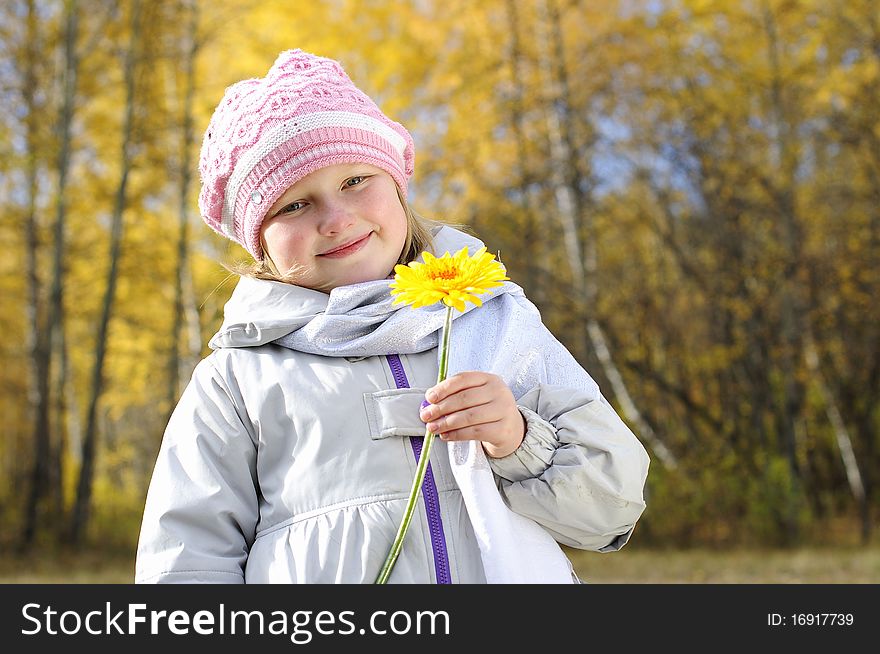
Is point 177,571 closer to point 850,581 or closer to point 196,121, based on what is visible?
point 850,581

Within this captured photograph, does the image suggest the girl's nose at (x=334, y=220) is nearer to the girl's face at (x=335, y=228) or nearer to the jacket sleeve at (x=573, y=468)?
the girl's face at (x=335, y=228)

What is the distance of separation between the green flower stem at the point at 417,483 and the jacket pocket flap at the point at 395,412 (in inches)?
6.4

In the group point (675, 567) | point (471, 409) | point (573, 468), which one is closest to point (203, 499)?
point (471, 409)

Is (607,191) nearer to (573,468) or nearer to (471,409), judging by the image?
(573,468)

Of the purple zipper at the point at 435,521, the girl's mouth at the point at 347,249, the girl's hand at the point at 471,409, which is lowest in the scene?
the purple zipper at the point at 435,521

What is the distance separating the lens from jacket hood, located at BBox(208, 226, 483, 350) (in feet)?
5.22

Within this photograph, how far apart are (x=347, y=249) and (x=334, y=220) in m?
0.06

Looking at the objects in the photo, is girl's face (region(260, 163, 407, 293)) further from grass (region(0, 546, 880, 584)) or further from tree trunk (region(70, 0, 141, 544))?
tree trunk (region(70, 0, 141, 544))

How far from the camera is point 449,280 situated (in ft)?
3.95

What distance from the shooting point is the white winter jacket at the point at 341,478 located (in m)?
1.41

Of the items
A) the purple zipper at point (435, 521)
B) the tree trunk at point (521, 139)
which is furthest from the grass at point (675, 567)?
the purple zipper at point (435, 521)

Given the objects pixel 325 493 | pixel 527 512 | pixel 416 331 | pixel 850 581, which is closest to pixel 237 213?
pixel 416 331

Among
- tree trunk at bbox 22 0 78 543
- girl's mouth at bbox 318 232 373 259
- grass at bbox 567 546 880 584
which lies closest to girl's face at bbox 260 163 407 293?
girl's mouth at bbox 318 232 373 259

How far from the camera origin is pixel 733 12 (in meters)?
10.3
